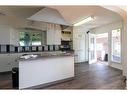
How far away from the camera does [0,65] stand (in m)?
6.77

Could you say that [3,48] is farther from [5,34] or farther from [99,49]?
[99,49]

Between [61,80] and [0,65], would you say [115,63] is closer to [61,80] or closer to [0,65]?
[61,80]

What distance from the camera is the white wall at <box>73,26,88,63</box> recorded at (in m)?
10.1

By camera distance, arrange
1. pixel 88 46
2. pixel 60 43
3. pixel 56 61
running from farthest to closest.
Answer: pixel 88 46, pixel 60 43, pixel 56 61

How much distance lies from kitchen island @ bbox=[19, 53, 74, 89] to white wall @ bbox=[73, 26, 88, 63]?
4133mm

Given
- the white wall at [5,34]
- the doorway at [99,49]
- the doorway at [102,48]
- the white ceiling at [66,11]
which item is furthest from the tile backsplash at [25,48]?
the doorway at [102,48]

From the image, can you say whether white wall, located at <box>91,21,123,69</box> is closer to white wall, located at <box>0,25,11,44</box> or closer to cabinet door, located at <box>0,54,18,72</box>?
cabinet door, located at <box>0,54,18,72</box>

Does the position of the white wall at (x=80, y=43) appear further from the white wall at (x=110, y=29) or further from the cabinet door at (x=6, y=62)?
the cabinet door at (x=6, y=62)

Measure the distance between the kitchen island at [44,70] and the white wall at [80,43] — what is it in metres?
4.13

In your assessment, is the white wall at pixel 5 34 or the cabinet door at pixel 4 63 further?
the white wall at pixel 5 34

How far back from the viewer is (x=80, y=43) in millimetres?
10289

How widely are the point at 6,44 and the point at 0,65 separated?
986 millimetres

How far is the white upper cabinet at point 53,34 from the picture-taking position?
883 centimetres
